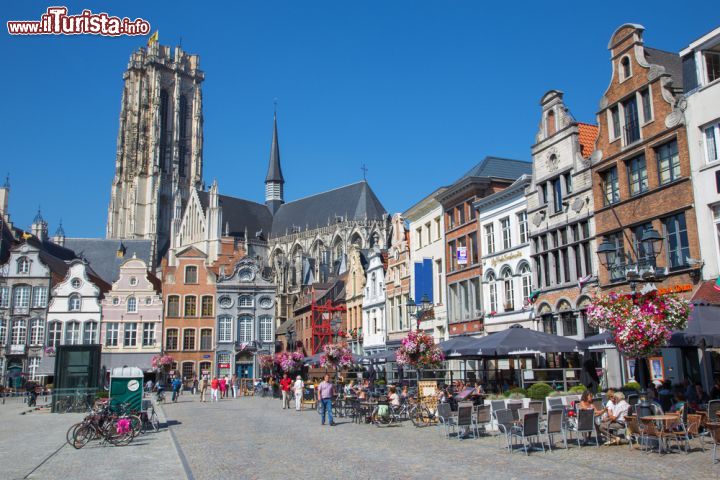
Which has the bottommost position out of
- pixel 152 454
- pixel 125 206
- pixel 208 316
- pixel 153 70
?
pixel 152 454

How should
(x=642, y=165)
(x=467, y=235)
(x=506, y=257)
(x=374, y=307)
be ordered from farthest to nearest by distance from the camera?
(x=374, y=307) → (x=467, y=235) → (x=506, y=257) → (x=642, y=165)

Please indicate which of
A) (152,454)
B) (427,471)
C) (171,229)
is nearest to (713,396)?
(427,471)

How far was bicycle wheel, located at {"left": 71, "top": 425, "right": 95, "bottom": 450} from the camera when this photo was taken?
15.5 meters

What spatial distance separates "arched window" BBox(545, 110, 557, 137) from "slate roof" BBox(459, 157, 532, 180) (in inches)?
191

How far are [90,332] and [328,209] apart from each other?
5201 centimetres

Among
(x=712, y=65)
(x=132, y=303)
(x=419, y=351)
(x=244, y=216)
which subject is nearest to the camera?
(x=712, y=65)

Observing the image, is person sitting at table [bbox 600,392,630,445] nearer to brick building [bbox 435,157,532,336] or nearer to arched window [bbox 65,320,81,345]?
brick building [bbox 435,157,532,336]

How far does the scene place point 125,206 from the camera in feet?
354

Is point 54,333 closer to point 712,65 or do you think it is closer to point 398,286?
point 398,286

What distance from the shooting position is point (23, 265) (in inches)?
2084

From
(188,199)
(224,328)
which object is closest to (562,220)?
(224,328)

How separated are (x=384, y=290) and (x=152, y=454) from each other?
28591 mm

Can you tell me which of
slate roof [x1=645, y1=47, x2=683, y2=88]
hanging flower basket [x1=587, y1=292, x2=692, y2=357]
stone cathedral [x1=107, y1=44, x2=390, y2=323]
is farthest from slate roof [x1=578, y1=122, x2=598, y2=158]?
stone cathedral [x1=107, y1=44, x2=390, y2=323]

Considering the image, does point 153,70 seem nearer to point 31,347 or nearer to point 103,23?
point 31,347
